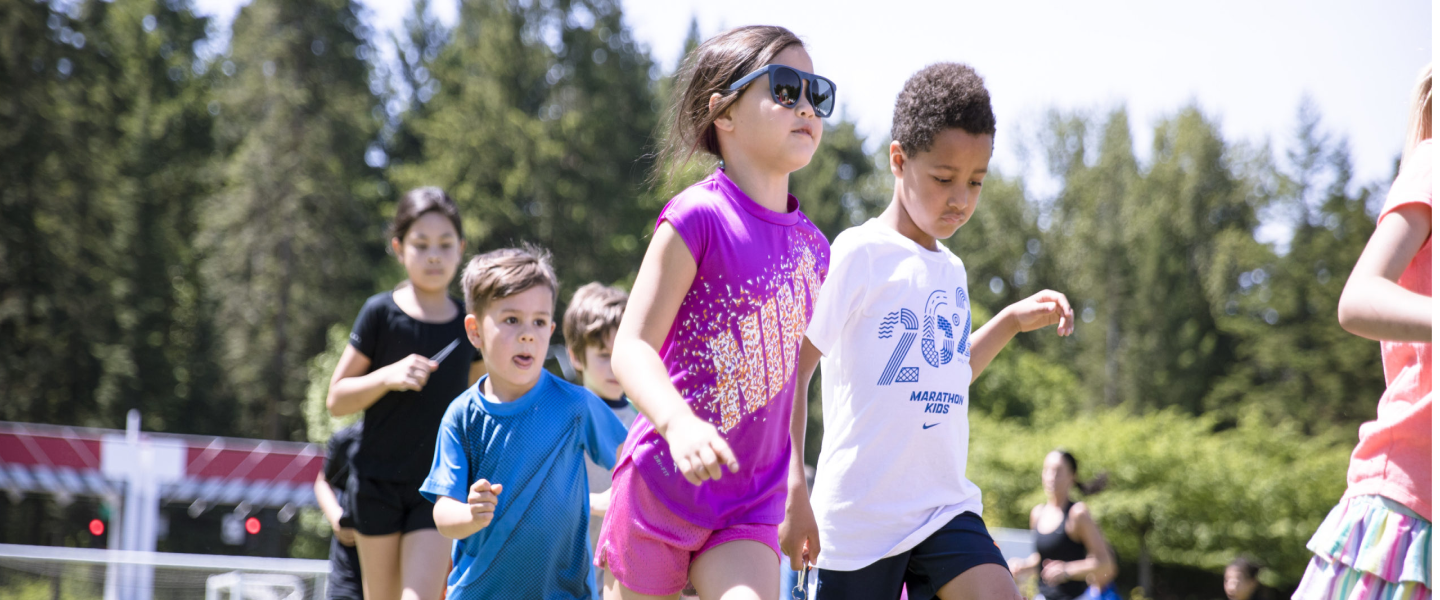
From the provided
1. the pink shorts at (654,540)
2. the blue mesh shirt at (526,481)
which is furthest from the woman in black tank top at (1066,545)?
the pink shorts at (654,540)

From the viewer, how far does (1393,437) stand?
2332mm

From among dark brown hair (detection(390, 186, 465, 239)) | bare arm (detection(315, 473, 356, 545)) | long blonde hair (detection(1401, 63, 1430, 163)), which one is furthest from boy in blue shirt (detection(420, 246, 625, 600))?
long blonde hair (detection(1401, 63, 1430, 163))

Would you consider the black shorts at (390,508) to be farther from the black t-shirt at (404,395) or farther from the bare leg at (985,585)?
the bare leg at (985,585)

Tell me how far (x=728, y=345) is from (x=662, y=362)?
239 mm

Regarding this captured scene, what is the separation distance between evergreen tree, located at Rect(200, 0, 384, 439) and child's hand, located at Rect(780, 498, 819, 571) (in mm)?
29495

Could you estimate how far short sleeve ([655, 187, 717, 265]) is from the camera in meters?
2.53

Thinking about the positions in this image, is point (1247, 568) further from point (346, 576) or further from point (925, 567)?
point (346, 576)

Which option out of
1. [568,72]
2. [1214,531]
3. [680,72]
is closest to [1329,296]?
[1214,531]

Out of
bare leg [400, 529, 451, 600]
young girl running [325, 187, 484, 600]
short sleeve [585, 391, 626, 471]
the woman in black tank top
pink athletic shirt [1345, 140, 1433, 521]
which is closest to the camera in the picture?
pink athletic shirt [1345, 140, 1433, 521]

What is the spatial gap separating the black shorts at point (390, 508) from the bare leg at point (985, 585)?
2203 millimetres

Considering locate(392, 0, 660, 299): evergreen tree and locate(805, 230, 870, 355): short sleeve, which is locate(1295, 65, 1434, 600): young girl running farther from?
locate(392, 0, 660, 299): evergreen tree

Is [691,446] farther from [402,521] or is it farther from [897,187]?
[402,521]

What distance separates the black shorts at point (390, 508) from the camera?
4258mm

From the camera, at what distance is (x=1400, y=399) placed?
234cm
